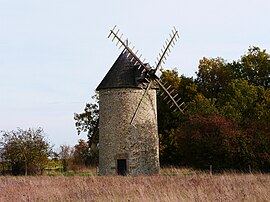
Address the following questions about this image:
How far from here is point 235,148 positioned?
83.7 feet

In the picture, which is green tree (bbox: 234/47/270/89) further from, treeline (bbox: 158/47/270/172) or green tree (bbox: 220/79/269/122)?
green tree (bbox: 220/79/269/122)

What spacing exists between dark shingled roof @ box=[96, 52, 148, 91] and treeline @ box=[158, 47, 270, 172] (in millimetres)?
4110

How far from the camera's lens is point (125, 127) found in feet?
93.0

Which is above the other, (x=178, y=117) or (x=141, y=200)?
(x=178, y=117)

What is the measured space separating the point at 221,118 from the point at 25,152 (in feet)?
44.7

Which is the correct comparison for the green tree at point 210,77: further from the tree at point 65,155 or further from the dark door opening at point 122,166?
the dark door opening at point 122,166

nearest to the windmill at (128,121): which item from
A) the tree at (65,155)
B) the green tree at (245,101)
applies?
the green tree at (245,101)

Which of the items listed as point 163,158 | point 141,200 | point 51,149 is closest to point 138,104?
point 51,149

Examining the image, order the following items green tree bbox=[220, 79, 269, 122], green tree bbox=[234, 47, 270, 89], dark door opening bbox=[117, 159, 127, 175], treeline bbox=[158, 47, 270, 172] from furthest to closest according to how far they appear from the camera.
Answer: green tree bbox=[234, 47, 270, 89], green tree bbox=[220, 79, 269, 122], dark door opening bbox=[117, 159, 127, 175], treeline bbox=[158, 47, 270, 172]

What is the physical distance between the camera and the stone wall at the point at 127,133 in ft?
93.1

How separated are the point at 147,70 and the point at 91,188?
17.4 metres

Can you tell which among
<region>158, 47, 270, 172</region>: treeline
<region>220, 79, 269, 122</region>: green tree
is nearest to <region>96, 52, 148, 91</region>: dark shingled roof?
<region>158, 47, 270, 172</region>: treeline

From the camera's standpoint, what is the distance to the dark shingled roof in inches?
1120

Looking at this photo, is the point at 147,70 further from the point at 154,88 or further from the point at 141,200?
the point at 141,200
